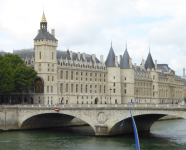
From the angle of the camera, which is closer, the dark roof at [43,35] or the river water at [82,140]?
the river water at [82,140]

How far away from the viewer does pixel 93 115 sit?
246 ft

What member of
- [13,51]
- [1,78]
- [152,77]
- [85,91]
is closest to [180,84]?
[152,77]

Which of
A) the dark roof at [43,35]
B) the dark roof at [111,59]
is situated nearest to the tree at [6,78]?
the dark roof at [43,35]

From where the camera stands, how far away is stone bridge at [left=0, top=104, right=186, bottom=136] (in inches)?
2707

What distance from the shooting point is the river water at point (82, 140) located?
6481 cm

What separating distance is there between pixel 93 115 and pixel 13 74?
31.3 meters

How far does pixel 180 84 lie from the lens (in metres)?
195

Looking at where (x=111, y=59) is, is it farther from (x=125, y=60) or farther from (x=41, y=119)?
(x=41, y=119)

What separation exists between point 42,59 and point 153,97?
204ft

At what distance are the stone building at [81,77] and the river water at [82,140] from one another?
70.7ft

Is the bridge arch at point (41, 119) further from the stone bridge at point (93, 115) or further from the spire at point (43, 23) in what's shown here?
the spire at point (43, 23)

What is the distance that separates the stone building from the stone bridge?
18.2 meters

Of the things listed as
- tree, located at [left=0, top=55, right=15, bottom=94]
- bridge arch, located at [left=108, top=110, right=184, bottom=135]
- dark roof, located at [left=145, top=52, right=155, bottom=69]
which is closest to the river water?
bridge arch, located at [left=108, top=110, right=184, bottom=135]

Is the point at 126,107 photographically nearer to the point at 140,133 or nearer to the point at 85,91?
the point at 140,133
